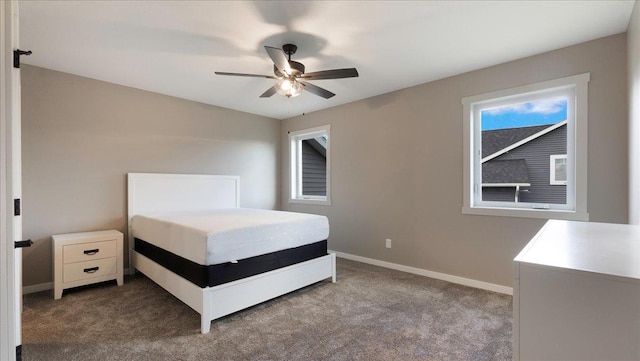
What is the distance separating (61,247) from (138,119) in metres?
1.72

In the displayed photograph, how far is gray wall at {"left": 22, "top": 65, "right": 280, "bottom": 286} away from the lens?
302cm

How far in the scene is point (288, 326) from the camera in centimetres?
229

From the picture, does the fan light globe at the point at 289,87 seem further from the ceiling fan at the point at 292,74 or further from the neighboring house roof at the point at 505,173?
the neighboring house roof at the point at 505,173

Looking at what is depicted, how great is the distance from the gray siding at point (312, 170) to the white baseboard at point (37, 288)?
357 cm

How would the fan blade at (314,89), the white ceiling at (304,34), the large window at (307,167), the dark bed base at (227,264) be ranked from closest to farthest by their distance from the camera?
the white ceiling at (304,34) → the dark bed base at (227,264) → the fan blade at (314,89) → the large window at (307,167)

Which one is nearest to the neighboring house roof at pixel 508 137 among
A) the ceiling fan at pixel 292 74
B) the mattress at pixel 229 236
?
the ceiling fan at pixel 292 74

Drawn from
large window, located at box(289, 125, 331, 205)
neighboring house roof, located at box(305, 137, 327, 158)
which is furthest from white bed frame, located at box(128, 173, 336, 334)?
neighboring house roof, located at box(305, 137, 327, 158)

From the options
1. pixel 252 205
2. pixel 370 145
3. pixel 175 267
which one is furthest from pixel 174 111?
pixel 370 145

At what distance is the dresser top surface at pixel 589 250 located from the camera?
0.89 m

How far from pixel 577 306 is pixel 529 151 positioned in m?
2.60

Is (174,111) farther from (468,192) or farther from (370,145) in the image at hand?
(468,192)

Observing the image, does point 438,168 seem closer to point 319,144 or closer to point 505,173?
point 505,173

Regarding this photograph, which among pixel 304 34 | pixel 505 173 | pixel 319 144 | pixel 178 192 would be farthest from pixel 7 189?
pixel 319 144

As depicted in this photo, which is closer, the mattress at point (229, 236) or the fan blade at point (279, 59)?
the fan blade at point (279, 59)
